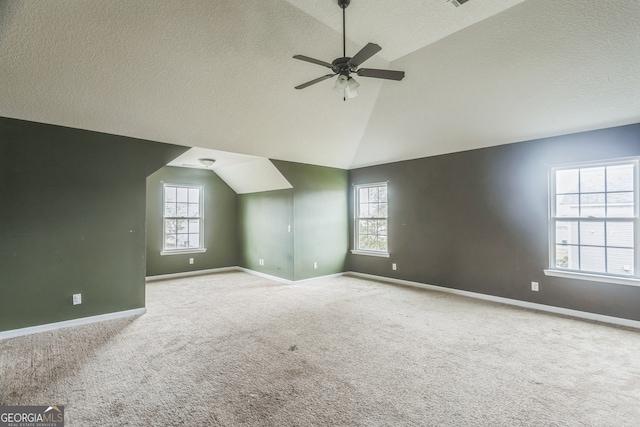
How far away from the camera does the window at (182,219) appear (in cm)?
632

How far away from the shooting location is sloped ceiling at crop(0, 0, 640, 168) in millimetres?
2555

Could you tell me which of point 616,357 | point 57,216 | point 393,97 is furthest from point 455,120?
point 57,216

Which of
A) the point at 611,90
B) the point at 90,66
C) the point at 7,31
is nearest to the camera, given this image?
the point at 7,31

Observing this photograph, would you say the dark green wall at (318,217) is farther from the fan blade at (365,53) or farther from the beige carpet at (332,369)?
the fan blade at (365,53)

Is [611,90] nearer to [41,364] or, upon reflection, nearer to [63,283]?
[41,364]

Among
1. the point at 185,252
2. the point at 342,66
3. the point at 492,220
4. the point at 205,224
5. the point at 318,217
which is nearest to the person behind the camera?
the point at 342,66

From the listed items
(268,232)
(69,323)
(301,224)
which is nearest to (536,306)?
(301,224)

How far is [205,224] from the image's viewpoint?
6801 mm

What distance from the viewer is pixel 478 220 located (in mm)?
4695

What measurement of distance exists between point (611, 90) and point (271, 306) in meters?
4.89

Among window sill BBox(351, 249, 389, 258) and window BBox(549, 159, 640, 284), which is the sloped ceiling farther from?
window sill BBox(351, 249, 389, 258)

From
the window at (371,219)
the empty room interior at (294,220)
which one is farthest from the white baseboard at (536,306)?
the window at (371,219)

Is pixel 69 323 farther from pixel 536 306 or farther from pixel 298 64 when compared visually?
pixel 536 306

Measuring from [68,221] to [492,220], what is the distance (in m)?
5.87
